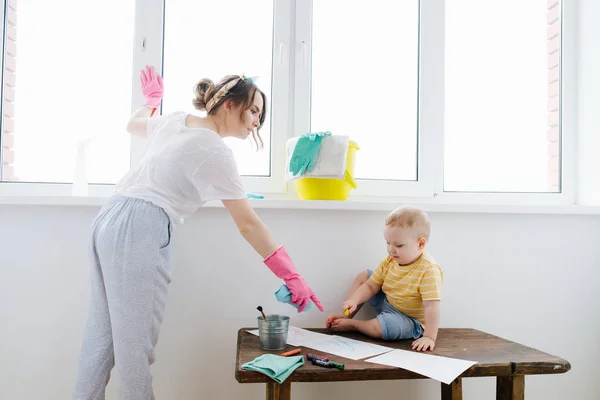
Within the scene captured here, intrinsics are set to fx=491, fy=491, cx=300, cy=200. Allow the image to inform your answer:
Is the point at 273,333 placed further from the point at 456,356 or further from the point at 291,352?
the point at 456,356

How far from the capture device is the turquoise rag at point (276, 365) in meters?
1.06

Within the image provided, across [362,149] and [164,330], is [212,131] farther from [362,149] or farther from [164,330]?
[362,149]

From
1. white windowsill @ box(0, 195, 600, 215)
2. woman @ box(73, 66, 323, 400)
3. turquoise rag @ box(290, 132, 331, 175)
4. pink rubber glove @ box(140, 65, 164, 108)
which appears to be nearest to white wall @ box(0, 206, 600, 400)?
white windowsill @ box(0, 195, 600, 215)

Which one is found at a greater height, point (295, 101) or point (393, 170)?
point (295, 101)

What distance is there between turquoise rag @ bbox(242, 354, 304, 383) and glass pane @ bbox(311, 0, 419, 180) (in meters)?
0.92

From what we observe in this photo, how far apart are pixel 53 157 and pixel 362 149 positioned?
3.78ft

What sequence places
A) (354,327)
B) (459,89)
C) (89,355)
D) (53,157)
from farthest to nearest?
1. (459,89)
2. (53,157)
3. (354,327)
4. (89,355)

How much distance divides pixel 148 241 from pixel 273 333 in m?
0.38

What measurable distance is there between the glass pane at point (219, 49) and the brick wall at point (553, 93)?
1.15m

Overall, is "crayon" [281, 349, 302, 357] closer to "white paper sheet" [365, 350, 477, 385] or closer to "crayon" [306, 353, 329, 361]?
"crayon" [306, 353, 329, 361]

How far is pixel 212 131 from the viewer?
1.27 metres

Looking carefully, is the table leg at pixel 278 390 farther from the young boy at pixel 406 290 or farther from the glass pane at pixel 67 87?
the glass pane at pixel 67 87

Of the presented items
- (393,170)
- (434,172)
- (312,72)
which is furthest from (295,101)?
(434,172)

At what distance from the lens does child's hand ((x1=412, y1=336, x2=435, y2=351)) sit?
50.5 inches
